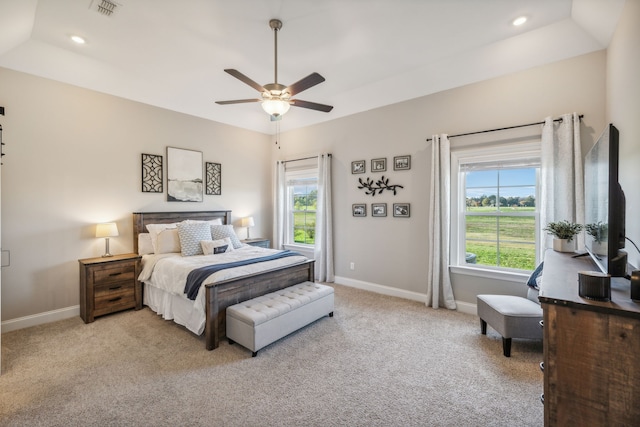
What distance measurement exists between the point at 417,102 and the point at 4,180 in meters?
5.28

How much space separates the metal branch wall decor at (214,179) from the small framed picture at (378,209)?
2914 millimetres

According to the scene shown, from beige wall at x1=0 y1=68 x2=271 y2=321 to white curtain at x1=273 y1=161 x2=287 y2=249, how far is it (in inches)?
77.9

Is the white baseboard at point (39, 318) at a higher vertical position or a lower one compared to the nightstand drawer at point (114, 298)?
lower

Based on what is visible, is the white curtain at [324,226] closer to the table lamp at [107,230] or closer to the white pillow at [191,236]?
the white pillow at [191,236]

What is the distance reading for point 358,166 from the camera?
463cm

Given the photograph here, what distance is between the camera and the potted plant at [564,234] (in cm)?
264

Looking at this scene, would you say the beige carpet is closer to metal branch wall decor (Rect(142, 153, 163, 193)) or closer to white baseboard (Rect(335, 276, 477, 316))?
white baseboard (Rect(335, 276, 477, 316))

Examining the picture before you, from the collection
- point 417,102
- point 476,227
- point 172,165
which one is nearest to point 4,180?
point 172,165

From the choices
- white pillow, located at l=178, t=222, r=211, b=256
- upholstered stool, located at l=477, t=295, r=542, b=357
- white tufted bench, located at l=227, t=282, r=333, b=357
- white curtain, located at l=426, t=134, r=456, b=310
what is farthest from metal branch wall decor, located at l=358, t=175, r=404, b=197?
white pillow, located at l=178, t=222, r=211, b=256

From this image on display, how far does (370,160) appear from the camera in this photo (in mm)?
4492

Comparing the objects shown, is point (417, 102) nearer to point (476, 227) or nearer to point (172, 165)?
point (476, 227)

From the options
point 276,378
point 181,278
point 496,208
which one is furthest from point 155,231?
point 496,208

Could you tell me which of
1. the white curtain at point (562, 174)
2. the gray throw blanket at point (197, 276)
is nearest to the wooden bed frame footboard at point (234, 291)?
the gray throw blanket at point (197, 276)

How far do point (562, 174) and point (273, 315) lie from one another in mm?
3400
